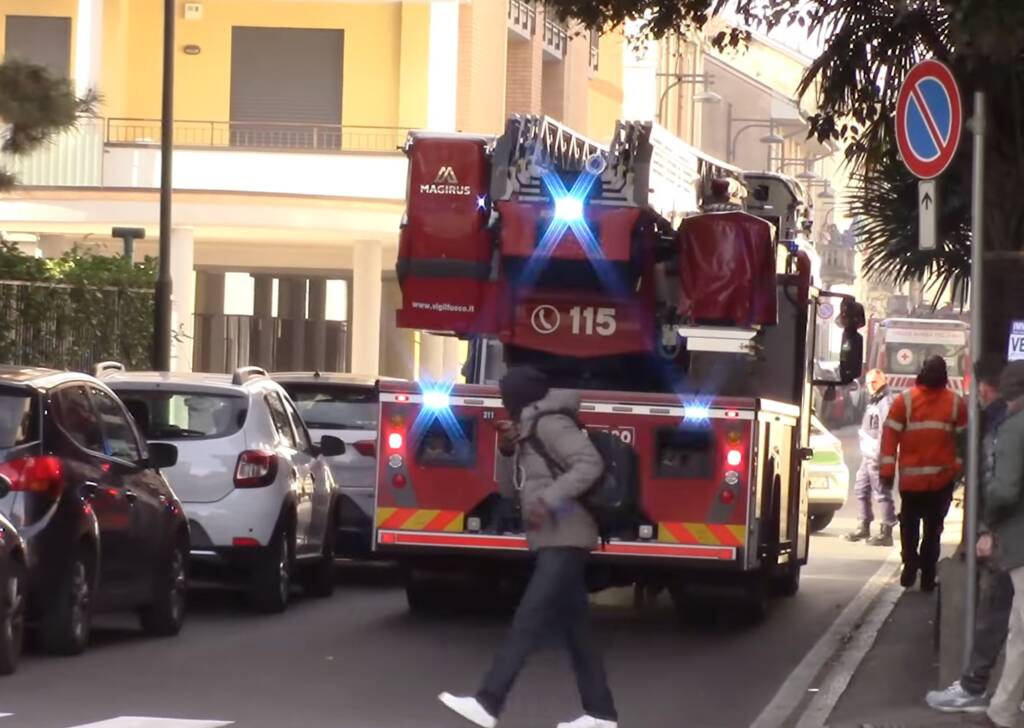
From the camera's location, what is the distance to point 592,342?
14.5m

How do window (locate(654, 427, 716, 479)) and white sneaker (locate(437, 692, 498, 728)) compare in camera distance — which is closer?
white sneaker (locate(437, 692, 498, 728))

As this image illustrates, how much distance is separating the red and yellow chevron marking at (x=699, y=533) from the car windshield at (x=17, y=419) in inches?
157

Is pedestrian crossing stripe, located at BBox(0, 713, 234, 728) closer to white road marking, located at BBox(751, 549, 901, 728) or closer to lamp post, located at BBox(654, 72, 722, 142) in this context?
white road marking, located at BBox(751, 549, 901, 728)

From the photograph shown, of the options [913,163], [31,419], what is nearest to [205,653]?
[31,419]

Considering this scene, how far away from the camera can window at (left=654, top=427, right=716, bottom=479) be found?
1368 cm

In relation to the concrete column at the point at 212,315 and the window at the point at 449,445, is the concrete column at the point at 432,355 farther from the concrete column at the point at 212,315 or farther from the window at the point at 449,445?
the window at the point at 449,445

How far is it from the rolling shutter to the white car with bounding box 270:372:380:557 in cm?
1718

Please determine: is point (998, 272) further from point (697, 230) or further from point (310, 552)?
point (310, 552)

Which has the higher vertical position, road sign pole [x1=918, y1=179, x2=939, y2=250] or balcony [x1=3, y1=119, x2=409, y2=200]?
balcony [x1=3, y1=119, x2=409, y2=200]

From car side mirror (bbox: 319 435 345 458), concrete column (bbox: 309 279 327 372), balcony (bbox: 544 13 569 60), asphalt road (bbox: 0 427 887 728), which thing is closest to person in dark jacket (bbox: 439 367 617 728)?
asphalt road (bbox: 0 427 887 728)

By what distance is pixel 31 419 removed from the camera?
11.8 m

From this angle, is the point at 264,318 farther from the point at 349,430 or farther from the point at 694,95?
the point at 349,430

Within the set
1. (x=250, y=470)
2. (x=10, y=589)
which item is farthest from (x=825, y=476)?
(x=10, y=589)

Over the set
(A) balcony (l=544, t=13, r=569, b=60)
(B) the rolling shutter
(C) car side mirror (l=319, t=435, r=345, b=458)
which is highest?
(A) balcony (l=544, t=13, r=569, b=60)
